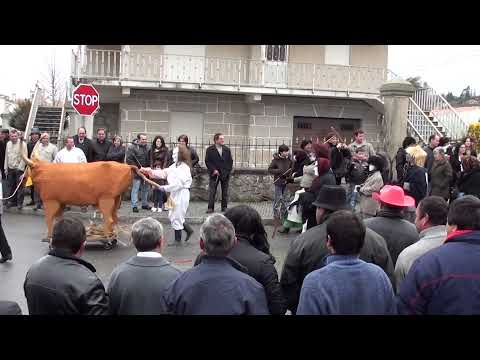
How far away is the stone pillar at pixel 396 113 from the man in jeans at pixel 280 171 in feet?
10.4

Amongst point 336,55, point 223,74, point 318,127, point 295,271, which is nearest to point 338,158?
point 295,271

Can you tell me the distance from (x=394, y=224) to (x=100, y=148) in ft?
31.2

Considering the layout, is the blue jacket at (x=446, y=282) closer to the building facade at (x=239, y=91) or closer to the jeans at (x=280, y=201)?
the jeans at (x=280, y=201)

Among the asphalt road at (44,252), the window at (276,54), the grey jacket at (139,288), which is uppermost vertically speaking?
the window at (276,54)

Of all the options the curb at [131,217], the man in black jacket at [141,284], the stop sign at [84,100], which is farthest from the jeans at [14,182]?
the man in black jacket at [141,284]

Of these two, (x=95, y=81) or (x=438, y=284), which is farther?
(x=95, y=81)

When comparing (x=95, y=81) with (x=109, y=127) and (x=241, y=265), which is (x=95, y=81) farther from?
(x=241, y=265)

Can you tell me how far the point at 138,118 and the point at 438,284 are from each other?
18183mm

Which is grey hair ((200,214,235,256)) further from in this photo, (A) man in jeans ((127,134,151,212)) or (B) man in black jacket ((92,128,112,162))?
(B) man in black jacket ((92,128,112,162))

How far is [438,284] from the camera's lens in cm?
325

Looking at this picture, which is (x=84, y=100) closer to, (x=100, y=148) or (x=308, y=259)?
(x=100, y=148)

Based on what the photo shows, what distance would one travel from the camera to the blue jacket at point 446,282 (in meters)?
3.21

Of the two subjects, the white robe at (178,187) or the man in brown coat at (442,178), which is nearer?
the white robe at (178,187)
